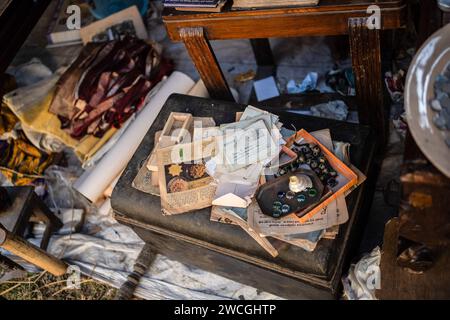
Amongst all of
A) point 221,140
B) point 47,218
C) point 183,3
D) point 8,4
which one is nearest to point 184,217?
point 221,140

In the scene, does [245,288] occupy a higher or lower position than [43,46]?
lower

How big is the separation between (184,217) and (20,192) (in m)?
1.01

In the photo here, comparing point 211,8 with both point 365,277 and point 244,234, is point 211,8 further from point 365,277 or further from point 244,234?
point 365,277

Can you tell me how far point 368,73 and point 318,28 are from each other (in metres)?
0.29

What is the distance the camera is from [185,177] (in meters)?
1.88

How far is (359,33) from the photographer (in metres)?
1.82

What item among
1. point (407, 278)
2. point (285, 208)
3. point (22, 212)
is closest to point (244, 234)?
point (285, 208)

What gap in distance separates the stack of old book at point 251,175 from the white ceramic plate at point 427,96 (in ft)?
1.88

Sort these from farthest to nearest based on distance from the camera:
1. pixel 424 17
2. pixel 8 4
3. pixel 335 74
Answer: pixel 335 74 → pixel 8 4 → pixel 424 17

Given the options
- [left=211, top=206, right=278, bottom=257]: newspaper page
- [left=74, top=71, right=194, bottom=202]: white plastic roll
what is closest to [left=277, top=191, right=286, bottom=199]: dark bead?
[left=211, top=206, right=278, bottom=257]: newspaper page

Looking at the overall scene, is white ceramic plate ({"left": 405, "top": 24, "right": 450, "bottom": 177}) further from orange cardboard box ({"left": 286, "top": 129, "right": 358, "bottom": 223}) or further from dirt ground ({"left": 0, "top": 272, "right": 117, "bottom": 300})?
dirt ground ({"left": 0, "top": 272, "right": 117, "bottom": 300})

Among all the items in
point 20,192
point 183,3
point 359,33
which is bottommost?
point 20,192

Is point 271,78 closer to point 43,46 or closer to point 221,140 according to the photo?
point 221,140

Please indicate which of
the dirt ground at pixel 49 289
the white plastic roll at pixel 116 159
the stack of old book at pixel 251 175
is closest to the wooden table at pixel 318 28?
Answer: the stack of old book at pixel 251 175
